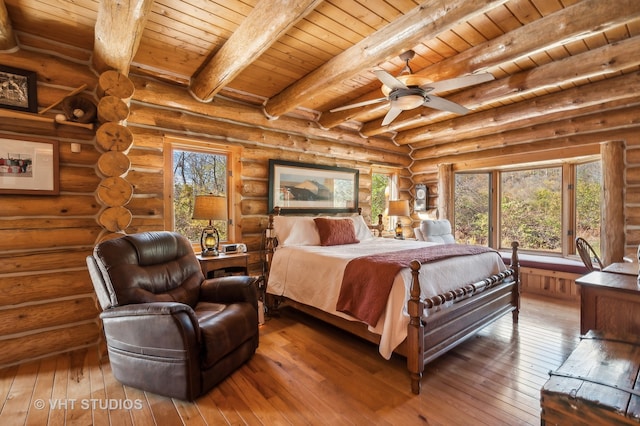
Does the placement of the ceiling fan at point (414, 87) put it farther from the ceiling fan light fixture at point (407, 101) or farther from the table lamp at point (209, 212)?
the table lamp at point (209, 212)

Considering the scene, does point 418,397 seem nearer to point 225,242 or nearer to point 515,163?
point 225,242

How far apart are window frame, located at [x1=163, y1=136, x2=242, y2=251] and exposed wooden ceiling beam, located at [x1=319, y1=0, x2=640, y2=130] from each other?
96.7 inches

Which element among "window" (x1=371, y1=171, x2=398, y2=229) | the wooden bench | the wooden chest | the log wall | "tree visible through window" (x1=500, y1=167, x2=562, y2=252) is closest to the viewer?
the wooden chest

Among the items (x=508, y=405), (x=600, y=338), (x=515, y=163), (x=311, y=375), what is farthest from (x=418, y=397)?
(x=515, y=163)

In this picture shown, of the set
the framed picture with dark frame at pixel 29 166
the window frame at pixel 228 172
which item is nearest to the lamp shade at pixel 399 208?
the window frame at pixel 228 172

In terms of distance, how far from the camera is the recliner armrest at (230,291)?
2.56 m

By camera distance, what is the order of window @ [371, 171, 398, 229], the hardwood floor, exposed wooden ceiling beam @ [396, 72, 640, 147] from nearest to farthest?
→ the hardwood floor < exposed wooden ceiling beam @ [396, 72, 640, 147] < window @ [371, 171, 398, 229]

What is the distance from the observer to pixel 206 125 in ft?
11.8

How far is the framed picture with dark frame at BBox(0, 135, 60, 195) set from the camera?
2.44m

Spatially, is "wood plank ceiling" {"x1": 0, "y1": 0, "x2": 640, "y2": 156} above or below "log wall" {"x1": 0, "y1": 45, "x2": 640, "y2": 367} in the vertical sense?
above

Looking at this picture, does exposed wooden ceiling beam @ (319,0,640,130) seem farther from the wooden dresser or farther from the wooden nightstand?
the wooden nightstand

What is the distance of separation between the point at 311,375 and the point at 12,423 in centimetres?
187

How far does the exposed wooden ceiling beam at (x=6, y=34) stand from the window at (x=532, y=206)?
20.3 feet

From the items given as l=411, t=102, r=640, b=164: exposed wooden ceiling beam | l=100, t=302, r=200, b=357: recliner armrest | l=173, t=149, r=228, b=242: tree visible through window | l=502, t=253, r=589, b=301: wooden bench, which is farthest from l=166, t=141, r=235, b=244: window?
l=502, t=253, r=589, b=301: wooden bench
